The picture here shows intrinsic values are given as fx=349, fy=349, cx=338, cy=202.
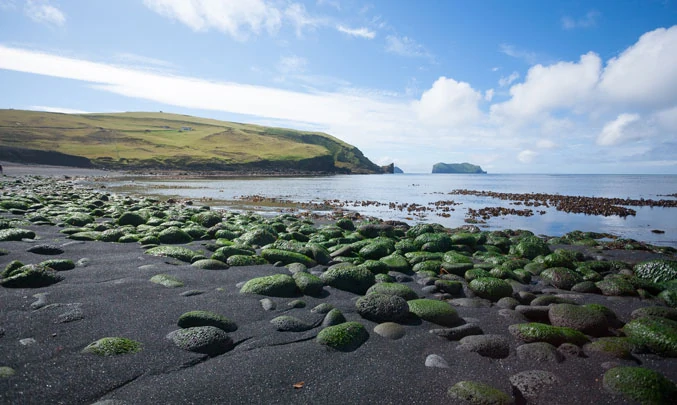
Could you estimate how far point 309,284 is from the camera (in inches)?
245

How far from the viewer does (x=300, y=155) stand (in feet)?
423

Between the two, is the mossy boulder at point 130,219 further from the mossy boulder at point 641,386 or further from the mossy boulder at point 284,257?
the mossy boulder at point 641,386

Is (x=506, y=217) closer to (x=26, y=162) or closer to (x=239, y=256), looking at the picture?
(x=239, y=256)

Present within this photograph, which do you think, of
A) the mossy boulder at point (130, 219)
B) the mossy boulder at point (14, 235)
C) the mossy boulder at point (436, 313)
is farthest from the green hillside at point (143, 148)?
the mossy boulder at point (436, 313)

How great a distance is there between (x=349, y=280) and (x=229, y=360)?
312 centimetres

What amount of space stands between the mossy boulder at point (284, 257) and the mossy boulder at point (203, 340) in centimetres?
393

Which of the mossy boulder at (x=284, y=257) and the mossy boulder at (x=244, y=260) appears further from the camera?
the mossy boulder at (x=284, y=257)

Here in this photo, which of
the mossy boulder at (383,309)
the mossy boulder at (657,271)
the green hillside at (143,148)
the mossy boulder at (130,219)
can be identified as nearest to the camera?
the mossy boulder at (383,309)

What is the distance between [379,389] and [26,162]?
104 metres

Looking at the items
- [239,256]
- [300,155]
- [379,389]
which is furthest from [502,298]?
[300,155]

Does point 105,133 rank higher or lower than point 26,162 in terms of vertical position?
higher

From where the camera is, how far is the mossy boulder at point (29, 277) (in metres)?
5.25

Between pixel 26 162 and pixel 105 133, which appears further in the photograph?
pixel 105 133

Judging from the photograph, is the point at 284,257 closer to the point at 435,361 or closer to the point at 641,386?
the point at 435,361
